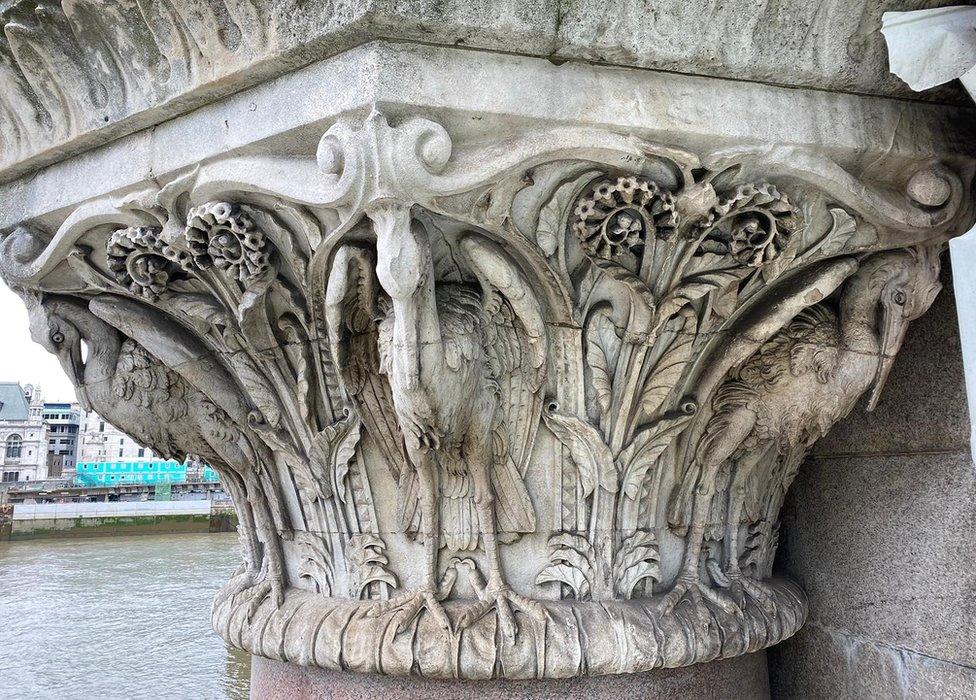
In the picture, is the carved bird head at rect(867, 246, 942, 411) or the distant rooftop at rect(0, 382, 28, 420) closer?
the carved bird head at rect(867, 246, 942, 411)

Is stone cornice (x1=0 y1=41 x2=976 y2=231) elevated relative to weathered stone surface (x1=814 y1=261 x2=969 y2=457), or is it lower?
elevated

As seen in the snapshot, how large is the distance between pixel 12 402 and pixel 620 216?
30978mm

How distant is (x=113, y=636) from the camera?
3994 mm

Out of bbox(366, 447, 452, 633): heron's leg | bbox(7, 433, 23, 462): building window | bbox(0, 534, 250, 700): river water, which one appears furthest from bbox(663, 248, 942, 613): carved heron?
bbox(7, 433, 23, 462): building window

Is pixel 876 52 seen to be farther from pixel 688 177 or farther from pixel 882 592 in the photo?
pixel 882 592

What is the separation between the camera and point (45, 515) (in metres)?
15.3

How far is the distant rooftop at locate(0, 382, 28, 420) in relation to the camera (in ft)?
83.5

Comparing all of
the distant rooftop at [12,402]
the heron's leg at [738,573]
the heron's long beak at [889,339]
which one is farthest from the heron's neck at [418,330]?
the distant rooftop at [12,402]

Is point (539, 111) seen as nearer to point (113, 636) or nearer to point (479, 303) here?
point (479, 303)

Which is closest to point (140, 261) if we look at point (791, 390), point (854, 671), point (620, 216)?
point (620, 216)

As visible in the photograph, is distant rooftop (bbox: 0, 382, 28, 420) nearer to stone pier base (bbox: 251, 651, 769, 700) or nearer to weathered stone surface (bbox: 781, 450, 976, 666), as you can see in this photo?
stone pier base (bbox: 251, 651, 769, 700)

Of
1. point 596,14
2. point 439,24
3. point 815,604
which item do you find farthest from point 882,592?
point 439,24

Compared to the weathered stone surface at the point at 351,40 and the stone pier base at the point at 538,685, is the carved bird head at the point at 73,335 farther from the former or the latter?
the stone pier base at the point at 538,685

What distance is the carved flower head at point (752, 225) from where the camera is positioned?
147 centimetres
